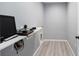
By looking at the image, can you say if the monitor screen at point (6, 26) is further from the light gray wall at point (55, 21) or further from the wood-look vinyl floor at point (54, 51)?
the light gray wall at point (55, 21)

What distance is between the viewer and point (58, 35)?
6469 millimetres

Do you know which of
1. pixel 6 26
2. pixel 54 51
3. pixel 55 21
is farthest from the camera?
pixel 55 21

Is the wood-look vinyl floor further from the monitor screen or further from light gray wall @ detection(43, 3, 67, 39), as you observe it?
the monitor screen

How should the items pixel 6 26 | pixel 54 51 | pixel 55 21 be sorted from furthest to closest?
pixel 55 21, pixel 54 51, pixel 6 26

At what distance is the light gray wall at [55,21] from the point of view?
6328mm

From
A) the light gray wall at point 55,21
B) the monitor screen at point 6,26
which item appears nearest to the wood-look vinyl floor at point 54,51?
the light gray wall at point 55,21

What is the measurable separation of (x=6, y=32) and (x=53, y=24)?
16.1 feet

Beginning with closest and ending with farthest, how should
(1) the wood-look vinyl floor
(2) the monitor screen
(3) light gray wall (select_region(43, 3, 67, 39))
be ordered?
(2) the monitor screen
(1) the wood-look vinyl floor
(3) light gray wall (select_region(43, 3, 67, 39))

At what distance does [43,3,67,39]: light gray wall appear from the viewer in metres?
6.33

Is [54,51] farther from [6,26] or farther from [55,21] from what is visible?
[6,26]

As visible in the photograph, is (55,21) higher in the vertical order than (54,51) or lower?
higher

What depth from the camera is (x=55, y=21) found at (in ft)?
21.3

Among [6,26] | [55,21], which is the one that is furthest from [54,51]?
[6,26]

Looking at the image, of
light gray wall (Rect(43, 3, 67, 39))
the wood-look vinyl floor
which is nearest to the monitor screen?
the wood-look vinyl floor
